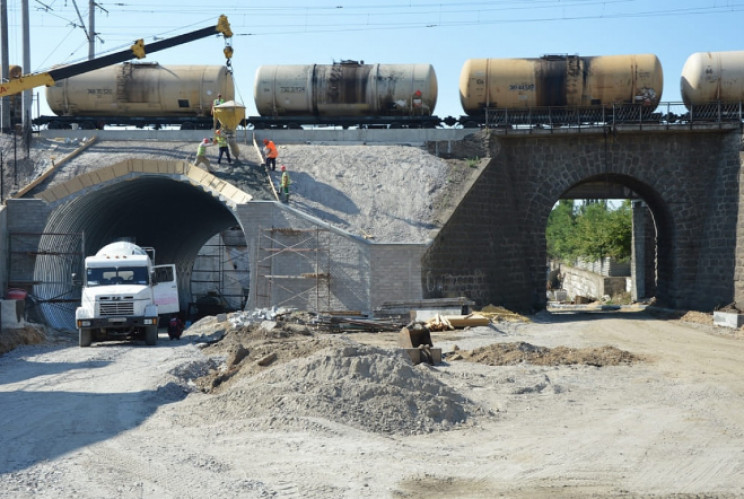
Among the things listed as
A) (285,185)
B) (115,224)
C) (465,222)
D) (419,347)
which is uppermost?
(285,185)

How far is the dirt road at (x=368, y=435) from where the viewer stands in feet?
29.4

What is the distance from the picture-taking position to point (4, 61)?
32.1 m

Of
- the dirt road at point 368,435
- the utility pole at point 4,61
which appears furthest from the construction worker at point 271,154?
the dirt road at point 368,435

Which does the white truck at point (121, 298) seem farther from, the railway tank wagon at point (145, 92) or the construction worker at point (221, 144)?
the railway tank wagon at point (145, 92)

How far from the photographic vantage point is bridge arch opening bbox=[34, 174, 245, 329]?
2877 cm

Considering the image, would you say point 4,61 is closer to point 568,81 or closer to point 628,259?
point 568,81

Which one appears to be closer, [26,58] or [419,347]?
[419,347]

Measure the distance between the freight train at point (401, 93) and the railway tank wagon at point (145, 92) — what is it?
40 millimetres

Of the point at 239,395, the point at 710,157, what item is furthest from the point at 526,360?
the point at 710,157

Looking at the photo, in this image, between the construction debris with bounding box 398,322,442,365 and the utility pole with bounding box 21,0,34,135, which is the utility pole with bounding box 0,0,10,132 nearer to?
the utility pole with bounding box 21,0,34,135

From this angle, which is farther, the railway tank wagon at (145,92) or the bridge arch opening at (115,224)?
the railway tank wagon at (145,92)

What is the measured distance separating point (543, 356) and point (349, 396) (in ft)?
23.3

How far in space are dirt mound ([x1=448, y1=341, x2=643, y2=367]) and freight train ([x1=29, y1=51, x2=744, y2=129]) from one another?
15125 mm

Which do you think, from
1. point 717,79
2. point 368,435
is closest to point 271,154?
point 717,79
